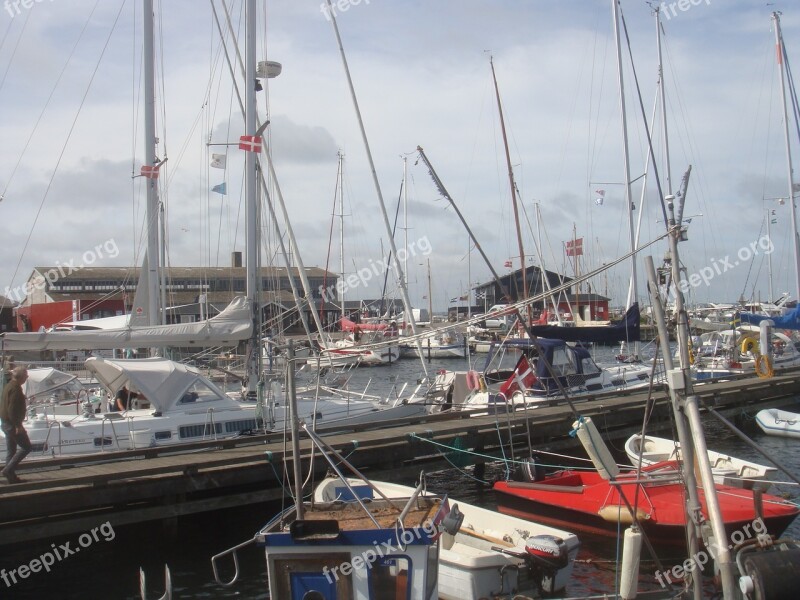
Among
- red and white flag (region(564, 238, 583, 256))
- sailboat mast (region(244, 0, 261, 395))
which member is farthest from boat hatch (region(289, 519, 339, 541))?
red and white flag (region(564, 238, 583, 256))

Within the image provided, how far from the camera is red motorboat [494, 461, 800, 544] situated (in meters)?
12.9

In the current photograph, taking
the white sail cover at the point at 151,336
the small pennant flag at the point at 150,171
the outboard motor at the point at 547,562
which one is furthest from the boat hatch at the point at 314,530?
the small pennant flag at the point at 150,171

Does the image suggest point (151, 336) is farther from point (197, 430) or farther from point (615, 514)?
point (615, 514)

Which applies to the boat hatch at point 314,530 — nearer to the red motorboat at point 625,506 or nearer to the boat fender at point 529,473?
the red motorboat at point 625,506

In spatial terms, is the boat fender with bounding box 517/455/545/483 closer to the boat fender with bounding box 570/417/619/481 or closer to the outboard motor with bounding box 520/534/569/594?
the boat fender with bounding box 570/417/619/481

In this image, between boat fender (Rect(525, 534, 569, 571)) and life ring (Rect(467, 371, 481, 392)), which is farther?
life ring (Rect(467, 371, 481, 392))

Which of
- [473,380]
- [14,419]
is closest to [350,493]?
[14,419]

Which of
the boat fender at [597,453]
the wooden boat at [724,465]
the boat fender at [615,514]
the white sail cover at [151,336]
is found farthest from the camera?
the white sail cover at [151,336]

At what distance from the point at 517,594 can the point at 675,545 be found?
456cm

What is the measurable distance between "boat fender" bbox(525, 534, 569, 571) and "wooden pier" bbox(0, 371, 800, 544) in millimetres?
3839

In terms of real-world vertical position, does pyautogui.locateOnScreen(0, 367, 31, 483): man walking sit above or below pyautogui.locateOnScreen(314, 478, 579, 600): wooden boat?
above

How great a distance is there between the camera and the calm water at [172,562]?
12531 millimetres

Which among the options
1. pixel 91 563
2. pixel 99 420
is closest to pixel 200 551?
pixel 91 563

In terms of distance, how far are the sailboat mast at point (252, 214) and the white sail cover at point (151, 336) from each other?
1.00 ft
